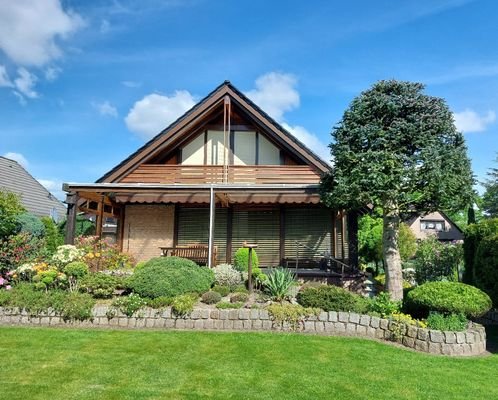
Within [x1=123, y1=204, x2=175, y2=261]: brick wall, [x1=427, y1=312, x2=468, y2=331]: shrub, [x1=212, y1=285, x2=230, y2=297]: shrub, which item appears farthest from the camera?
[x1=123, y1=204, x2=175, y2=261]: brick wall

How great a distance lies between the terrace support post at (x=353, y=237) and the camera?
14.0 m

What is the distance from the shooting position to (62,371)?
5.54 meters

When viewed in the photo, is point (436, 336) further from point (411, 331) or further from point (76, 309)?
point (76, 309)

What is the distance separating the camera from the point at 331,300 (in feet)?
27.6

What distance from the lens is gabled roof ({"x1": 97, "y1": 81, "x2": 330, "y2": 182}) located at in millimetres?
14812

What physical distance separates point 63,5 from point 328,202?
32.4 feet

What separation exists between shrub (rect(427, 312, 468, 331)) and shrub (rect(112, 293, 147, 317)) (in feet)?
20.8

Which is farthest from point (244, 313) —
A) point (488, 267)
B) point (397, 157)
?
point (488, 267)

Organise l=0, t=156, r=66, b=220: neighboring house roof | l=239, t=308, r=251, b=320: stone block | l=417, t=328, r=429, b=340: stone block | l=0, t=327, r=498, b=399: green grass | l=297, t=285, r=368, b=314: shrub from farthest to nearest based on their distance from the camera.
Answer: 1. l=0, t=156, r=66, b=220: neighboring house roof
2. l=297, t=285, r=368, b=314: shrub
3. l=239, t=308, r=251, b=320: stone block
4. l=417, t=328, r=429, b=340: stone block
5. l=0, t=327, r=498, b=399: green grass

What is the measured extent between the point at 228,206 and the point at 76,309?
26.1 feet

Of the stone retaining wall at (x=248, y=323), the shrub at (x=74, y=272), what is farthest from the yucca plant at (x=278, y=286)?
the shrub at (x=74, y=272)

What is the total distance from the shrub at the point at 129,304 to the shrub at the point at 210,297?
1429 mm

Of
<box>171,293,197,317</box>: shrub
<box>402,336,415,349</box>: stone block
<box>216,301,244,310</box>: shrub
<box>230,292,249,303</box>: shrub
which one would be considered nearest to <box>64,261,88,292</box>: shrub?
<box>171,293,197,317</box>: shrub

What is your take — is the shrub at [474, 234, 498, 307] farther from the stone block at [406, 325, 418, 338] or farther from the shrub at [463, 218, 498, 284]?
the stone block at [406, 325, 418, 338]
